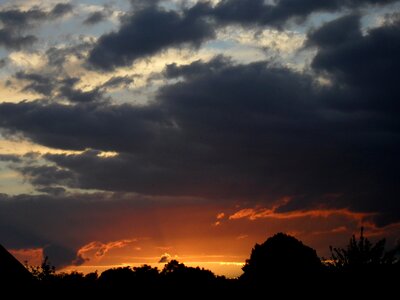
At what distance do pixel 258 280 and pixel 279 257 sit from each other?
2032 cm

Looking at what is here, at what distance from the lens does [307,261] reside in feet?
298

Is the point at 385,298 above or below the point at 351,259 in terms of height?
below

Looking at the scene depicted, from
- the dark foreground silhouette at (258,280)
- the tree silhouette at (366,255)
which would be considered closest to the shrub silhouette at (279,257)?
the dark foreground silhouette at (258,280)

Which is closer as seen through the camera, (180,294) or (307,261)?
(180,294)

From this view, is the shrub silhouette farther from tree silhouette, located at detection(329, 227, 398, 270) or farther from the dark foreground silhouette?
tree silhouette, located at detection(329, 227, 398, 270)

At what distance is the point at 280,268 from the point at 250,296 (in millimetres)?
35371

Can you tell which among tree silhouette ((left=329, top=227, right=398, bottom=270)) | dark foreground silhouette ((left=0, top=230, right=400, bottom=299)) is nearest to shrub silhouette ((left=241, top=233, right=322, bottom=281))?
dark foreground silhouette ((left=0, top=230, right=400, bottom=299))

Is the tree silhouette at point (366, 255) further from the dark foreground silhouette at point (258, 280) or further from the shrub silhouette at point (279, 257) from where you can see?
the shrub silhouette at point (279, 257)

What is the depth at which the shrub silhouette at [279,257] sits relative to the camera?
90.4 m

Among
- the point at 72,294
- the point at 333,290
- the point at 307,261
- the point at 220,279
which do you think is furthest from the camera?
the point at 307,261

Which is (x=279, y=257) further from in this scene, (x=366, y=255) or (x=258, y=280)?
(x=366, y=255)

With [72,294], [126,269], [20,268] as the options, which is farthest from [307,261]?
[20,268]

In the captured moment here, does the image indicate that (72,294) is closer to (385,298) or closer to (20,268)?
(20,268)

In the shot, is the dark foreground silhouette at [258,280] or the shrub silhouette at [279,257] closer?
the dark foreground silhouette at [258,280]
